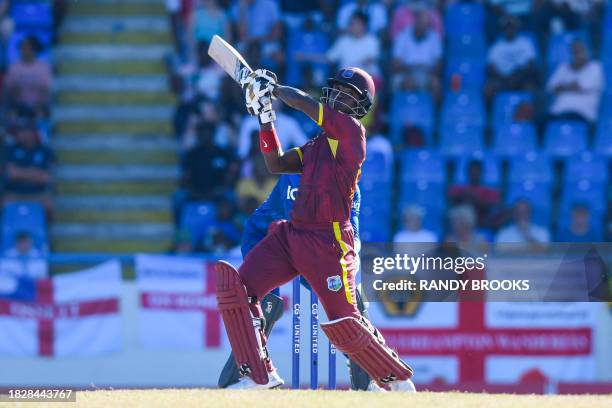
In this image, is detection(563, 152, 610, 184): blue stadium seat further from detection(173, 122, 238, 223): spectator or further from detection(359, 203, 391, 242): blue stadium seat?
detection(173, 122, 238, 223): spectator

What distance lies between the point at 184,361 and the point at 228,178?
2451 millimetres

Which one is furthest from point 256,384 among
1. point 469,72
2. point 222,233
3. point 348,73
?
point 469,72

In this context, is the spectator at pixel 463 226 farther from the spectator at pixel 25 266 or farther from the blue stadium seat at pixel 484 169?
the spectator at pixel 25 266

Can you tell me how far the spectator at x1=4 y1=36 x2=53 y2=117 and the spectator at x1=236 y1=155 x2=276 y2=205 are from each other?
8.08 ft

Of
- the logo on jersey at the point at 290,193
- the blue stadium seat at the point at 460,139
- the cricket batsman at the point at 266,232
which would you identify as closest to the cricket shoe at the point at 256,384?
the cricket batsman at the point at 266,232

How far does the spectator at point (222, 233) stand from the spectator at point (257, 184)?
0.73 feet

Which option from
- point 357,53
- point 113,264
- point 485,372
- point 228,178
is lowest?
point 485,372

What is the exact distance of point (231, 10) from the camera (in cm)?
1455

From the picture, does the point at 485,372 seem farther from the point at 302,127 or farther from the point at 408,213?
the point at 302,127

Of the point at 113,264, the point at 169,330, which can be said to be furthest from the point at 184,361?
the point at 113,264

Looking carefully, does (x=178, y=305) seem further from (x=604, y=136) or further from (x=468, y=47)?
(x=604, y=136)

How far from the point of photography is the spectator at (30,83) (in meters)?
14.0

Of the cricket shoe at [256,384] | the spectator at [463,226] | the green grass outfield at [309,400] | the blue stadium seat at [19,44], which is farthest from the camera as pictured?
the blue stadium seat at [19,44]

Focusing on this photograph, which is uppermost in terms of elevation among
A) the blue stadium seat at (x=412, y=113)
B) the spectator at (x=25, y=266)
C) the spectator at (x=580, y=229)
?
the blue stadium seat at (x=412, y=113)
